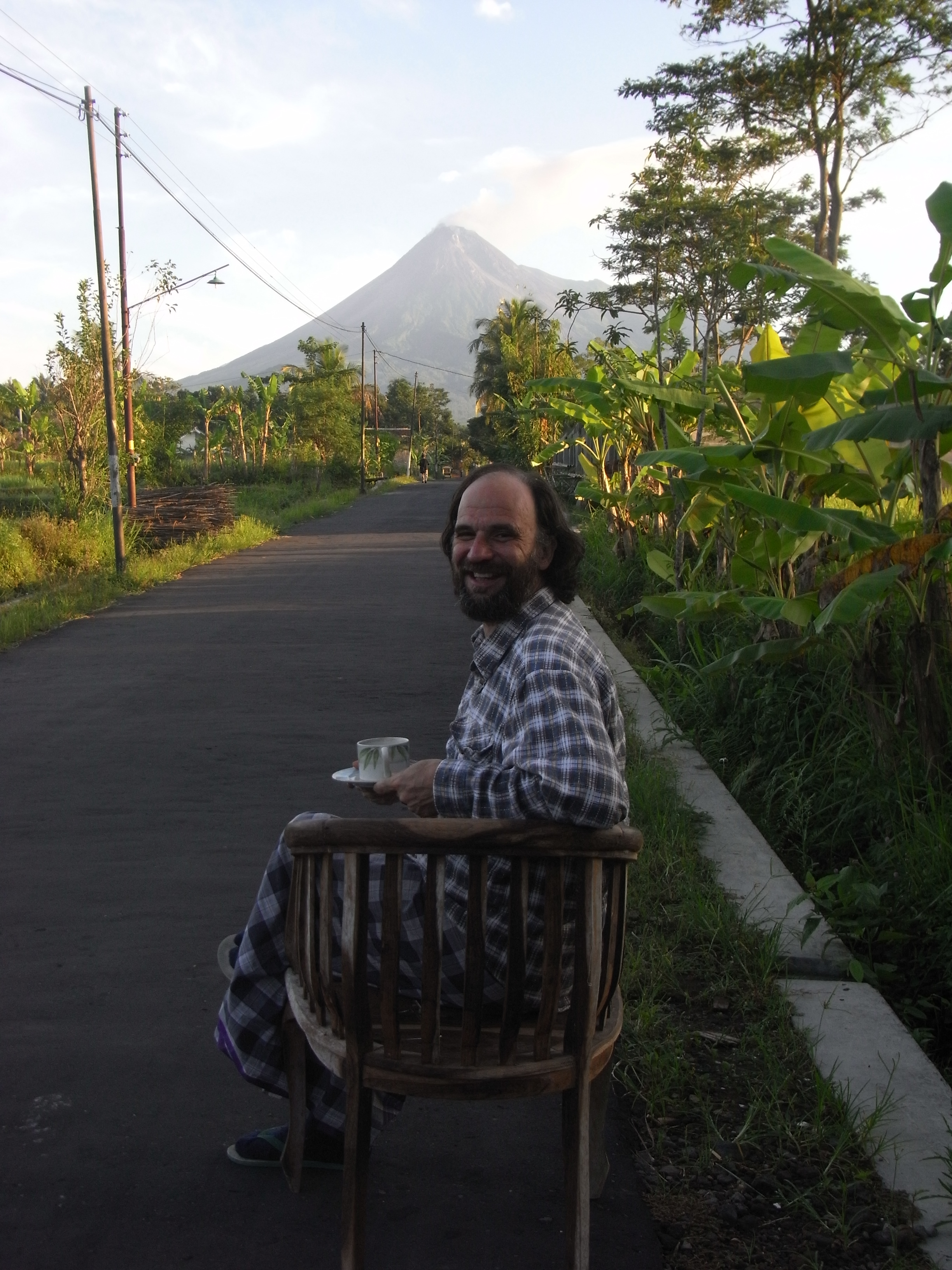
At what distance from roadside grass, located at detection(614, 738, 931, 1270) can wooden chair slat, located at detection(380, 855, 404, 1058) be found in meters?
0.88

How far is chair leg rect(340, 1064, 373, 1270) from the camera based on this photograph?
222cm

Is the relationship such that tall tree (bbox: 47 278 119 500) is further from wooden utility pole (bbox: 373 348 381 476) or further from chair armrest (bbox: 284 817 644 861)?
wooden utility pole (bbox: 373 348 381 476)

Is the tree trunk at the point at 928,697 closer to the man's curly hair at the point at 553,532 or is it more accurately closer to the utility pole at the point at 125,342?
the man's curly hair at the point at 553,532

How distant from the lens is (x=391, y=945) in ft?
7.14

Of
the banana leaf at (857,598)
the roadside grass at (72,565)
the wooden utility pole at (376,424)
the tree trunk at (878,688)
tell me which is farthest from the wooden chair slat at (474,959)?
the wooden utility pole at (376,424)

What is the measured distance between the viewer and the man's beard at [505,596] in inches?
106

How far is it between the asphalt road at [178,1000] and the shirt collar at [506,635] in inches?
47.2

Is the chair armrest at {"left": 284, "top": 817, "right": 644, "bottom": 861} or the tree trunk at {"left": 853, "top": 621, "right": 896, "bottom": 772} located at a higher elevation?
the chair armrest at {"left": 284, "top": 817, "right": 644, "bottom": 861}

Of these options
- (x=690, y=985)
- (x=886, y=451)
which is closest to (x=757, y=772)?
(x=886, y=451)

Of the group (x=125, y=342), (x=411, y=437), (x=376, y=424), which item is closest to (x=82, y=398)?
(x=125, y=342)

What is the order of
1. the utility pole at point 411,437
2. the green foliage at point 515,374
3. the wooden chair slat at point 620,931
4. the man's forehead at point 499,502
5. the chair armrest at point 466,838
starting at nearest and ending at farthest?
the chair armrest at point 466,838 < the wooden chair slat at point 620,931 < the man's forehead at point 499,502 < the green foliage at point 515,374 < the utility pole at point 411,437

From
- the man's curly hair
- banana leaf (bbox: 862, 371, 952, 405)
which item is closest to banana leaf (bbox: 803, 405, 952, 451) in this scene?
banana leaf (bbox: 862, 371, 952, 405)

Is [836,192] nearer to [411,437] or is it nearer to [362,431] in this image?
[362,431]

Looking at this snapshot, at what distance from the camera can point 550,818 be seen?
2.19 m
